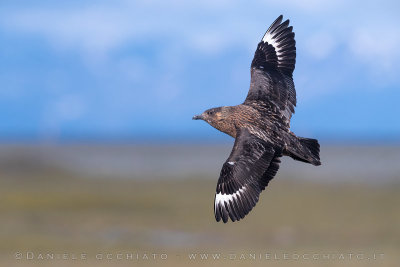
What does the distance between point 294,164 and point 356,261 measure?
175ft

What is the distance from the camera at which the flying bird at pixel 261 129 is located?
9.65m

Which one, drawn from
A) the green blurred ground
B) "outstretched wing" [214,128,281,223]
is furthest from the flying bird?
the green blurred ground

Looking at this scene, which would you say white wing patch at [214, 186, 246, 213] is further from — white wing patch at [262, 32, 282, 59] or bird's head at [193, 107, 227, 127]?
white wing patch at [262, 32, 282, 59]

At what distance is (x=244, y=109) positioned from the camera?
10.7 m

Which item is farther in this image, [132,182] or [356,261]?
[132,182]

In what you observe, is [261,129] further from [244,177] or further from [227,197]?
[227,197]

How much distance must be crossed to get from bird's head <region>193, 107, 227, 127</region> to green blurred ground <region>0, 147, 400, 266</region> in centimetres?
1866

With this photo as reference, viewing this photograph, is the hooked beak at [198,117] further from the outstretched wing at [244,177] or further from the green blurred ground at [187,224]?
the green blurred ground at [187,224]

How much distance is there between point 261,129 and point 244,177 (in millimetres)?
840

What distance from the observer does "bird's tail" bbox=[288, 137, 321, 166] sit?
32.1ft

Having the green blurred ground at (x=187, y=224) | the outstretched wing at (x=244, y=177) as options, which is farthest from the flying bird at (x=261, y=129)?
the green blurred ground at (x=187, y=224)

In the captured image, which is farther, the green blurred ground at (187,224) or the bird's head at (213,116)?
the green blurred ground at (187,224)

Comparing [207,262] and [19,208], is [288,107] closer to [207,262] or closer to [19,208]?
[207,262]

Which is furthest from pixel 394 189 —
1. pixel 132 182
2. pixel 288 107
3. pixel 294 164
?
pixel 288 107
